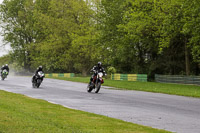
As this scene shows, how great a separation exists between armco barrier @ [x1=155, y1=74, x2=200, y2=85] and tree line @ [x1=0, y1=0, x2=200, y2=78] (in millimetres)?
1494

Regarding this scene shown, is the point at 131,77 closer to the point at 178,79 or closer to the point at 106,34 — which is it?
the point at 106,34

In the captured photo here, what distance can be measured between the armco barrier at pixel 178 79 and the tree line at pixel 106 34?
4.90 feet

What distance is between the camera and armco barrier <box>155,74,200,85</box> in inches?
1567

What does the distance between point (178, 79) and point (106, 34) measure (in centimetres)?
1517

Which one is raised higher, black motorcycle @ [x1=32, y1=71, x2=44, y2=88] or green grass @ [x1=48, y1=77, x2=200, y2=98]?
black motorcycle @ [x1=32, y1=71, x2=44, y2=88]

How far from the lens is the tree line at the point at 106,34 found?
40.2 meters

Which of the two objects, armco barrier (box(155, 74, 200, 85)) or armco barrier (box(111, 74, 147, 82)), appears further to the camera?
armco barrier (box(111, 74, 147, 82))

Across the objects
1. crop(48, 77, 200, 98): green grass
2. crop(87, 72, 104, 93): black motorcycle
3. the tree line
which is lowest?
crop(48, 77, 200, 98): green grass

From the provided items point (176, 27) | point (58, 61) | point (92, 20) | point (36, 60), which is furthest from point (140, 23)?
point (36, 60)

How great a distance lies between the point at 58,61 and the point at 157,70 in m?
28.8

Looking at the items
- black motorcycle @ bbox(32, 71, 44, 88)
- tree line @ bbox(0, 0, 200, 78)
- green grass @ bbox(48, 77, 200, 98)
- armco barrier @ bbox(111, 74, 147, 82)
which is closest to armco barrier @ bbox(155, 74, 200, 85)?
tree line @ bbox(0, 0, 200, 78)

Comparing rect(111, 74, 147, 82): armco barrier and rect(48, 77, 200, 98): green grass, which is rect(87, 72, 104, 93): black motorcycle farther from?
rect(111, 74, 147, 82): armco barrier

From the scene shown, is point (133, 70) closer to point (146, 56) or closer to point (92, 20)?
point (146, 56)

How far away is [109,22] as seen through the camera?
178 ft
